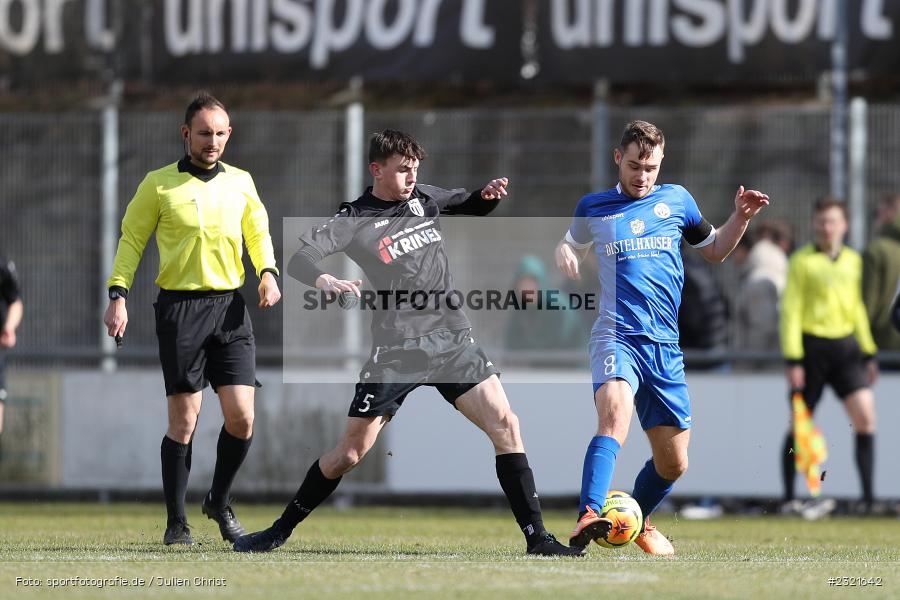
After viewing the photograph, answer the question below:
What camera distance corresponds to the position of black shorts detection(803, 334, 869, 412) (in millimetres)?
12812

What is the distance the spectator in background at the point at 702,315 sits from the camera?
13719mm

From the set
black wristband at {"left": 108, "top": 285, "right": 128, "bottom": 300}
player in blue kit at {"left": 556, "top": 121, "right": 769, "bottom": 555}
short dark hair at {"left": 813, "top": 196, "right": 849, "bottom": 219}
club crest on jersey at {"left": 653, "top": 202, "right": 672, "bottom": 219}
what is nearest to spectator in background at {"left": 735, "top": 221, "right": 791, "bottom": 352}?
short dark hair at {"left": 813, "top": 196, "right": 849, "bottom": 219}

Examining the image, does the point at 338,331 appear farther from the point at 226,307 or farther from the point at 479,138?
the point at 226,307

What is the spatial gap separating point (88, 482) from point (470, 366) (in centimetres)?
718

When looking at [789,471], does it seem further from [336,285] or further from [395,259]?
[336,285]

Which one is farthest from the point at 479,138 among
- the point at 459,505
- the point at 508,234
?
the point at 459,505

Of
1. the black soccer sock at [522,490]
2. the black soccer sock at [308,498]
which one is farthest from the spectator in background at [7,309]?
the black soccer sock at [522,490]

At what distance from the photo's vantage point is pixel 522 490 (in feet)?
26.3

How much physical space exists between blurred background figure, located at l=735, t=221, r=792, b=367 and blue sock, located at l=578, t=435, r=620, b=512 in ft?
21.2

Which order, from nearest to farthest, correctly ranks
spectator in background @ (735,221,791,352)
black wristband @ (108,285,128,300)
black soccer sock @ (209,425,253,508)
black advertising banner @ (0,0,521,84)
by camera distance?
black wristband @ (108,285,128,300) < black soccer sock @ (209,425,253,508) < spectator in background @ (735,221,791,352) < black advertising banner @ (0,0,521,84)

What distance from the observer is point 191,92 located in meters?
17.4

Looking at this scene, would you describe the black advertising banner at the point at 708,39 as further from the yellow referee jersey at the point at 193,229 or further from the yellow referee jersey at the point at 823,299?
the yellow referee jersey at the point at 193,229

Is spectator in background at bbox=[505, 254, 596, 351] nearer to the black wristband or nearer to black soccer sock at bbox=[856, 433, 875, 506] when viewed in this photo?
black soccer sock at bbox=[856, 433, 875, 506]

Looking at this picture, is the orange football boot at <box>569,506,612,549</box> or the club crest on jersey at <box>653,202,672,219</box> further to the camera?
the club crest on jersey at <box>653,202,672,219</box>
